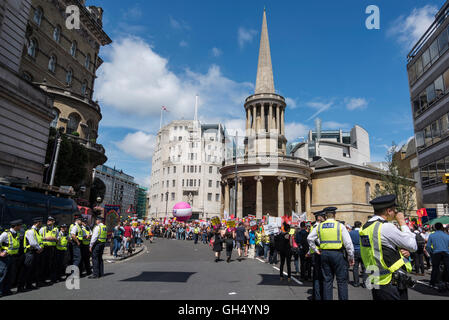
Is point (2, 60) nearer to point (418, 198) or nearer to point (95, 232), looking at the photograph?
point (95, 232)

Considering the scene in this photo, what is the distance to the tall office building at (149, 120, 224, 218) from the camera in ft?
258

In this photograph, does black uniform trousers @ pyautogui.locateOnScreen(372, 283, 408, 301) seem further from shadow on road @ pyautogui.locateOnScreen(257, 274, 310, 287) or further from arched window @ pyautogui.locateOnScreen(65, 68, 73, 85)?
arched window @ pyautogui.locateOnScreen(65, 68, 73, 85)

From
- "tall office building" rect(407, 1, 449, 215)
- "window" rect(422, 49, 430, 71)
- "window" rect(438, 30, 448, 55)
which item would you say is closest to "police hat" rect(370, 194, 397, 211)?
"tall office building" rect(407, 1, 449, 215)

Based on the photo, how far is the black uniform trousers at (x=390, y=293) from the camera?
375 cm

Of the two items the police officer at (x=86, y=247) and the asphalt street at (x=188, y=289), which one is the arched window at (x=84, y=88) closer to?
the police officer at (x=86, y=247)

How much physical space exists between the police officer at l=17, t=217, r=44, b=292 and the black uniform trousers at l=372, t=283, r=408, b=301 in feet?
27.9

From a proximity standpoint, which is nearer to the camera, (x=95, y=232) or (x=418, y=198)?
(x=95, y=232)

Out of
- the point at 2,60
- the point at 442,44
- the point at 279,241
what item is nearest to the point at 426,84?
the point at 442,44

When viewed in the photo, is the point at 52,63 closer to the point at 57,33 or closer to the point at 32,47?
the point at 32,47

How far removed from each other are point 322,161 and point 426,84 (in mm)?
27657

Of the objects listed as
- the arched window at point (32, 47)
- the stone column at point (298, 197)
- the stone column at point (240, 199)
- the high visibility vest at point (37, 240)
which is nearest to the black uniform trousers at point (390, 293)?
the high visibility vest at point (37, 240)

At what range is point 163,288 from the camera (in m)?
8.06

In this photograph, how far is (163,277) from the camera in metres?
9.97
